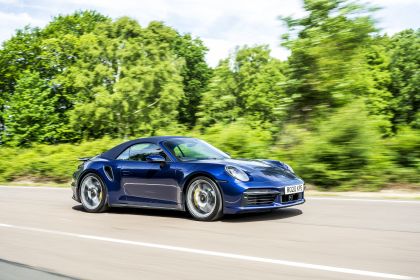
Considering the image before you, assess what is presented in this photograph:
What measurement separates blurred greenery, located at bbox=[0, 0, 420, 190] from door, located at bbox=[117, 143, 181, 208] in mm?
4298

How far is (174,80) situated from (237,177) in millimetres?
37588

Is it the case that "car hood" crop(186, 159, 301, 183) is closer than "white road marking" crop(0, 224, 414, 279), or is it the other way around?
"white road marking" crop(0, 224, 414, 279)

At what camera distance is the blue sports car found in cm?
746

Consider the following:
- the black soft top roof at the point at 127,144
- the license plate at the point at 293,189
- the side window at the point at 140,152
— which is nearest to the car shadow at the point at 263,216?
the license plate at the point at 293,189

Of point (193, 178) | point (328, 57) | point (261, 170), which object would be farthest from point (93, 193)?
point (328, 57)

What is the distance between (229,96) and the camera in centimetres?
1723

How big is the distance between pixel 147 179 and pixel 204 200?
1102 mm

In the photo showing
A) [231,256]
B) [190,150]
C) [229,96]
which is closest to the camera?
[231,256]

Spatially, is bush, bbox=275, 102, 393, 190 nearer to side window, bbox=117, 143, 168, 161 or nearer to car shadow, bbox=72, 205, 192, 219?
car shadow, bbox=72, 205, 192, 219

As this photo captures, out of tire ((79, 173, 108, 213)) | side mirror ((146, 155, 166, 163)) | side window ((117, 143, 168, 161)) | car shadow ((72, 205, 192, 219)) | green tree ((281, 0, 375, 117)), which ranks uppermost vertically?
green tree ((281, 0, 375, 117))

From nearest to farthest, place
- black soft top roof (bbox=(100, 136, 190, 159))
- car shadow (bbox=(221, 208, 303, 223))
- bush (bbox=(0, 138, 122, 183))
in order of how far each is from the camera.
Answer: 1. car shadow (bbox=(221, 208, 303, 223))
2. black soft top roof (bbox=(100, 136, 190, 159))
3. bush (bbox=(0, 138, 122, 183))

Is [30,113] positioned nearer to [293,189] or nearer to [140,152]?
[140,152]

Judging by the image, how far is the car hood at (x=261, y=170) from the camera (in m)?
7.65

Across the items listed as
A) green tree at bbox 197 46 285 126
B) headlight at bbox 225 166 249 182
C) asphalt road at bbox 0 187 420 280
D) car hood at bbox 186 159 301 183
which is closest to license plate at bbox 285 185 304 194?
car hood at bbox 186 159 301 183
